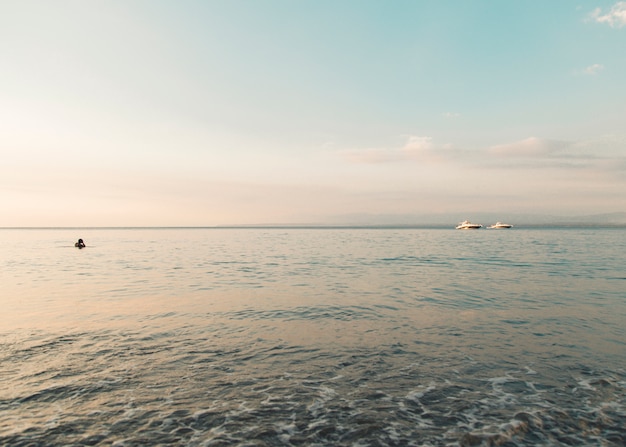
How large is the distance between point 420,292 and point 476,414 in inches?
660

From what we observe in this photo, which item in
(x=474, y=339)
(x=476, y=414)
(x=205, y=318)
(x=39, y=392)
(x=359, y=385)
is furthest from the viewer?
(x=205, y=318)

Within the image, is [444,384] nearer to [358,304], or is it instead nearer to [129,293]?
[358,304]

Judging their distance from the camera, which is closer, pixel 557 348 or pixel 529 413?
pixel 529 413

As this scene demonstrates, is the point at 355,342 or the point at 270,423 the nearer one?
the point at 270,423

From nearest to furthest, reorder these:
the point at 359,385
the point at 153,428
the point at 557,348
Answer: the point at 153,428, the point at 359,385, the point at 557,348

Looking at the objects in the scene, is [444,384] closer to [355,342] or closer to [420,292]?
[355,342]

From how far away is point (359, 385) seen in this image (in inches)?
405

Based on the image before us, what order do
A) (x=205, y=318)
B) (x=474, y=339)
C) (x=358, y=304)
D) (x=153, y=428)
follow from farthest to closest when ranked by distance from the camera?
(x=358, y=304) → (x=205, y=318) → (x=474, y=339) → (x=153, y=428)

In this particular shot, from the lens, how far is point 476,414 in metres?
8.70

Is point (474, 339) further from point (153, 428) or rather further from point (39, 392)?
point (39, 392)

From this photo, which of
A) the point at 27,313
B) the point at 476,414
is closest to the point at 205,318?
the point at 27,313

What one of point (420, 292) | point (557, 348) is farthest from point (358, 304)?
point (557, 348)

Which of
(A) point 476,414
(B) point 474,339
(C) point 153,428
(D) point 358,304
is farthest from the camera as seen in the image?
(D) point 358,304

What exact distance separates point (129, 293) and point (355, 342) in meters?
17.3
